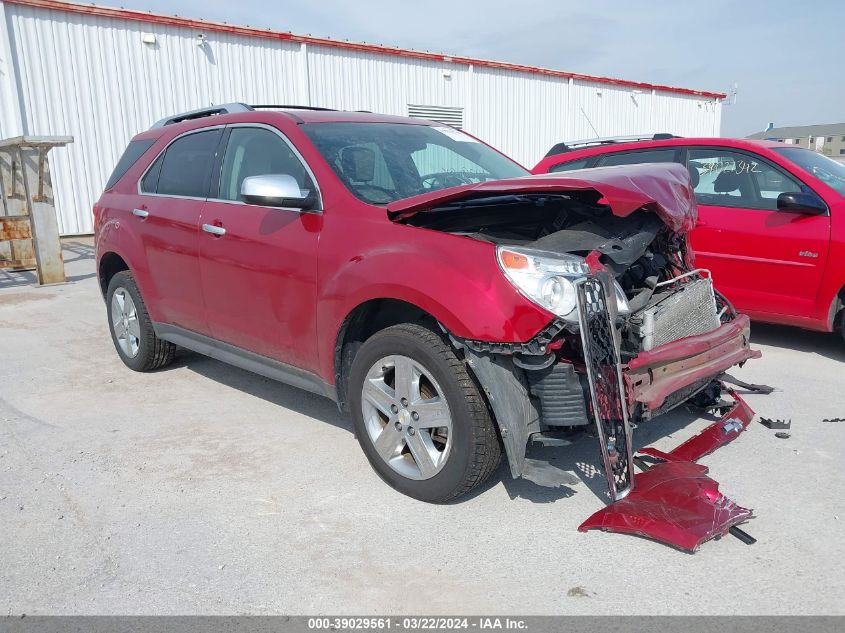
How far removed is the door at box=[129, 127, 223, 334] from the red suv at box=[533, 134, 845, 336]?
377 centimetres

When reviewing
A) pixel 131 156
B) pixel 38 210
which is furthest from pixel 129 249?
pixel 38 210

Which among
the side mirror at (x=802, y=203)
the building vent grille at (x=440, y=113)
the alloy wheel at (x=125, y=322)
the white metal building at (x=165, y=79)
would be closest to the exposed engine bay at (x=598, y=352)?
the side mirror at (x=802, y=203)

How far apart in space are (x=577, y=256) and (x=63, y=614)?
2473 mm

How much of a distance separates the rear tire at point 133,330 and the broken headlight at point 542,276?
3327 millimetres

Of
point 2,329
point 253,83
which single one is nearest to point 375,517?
point 2,329

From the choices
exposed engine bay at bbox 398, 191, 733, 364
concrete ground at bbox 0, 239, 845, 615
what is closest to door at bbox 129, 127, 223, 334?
concrete ground at bbox 0, 239, 845, 615

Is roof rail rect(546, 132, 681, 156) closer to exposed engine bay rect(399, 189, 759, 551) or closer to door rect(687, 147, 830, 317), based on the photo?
door rect(687, 147, 830, 317)

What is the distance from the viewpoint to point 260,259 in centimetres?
393

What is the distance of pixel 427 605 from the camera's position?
2.55 metres

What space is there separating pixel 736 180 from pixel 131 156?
4.93m

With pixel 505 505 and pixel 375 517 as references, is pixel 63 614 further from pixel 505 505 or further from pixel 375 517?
pixel 505 505

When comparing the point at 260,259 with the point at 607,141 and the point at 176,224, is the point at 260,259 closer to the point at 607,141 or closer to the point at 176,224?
the point at 176,224

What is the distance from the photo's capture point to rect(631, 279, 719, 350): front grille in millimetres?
3195

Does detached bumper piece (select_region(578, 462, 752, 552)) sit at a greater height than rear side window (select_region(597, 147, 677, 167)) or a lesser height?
lesser
